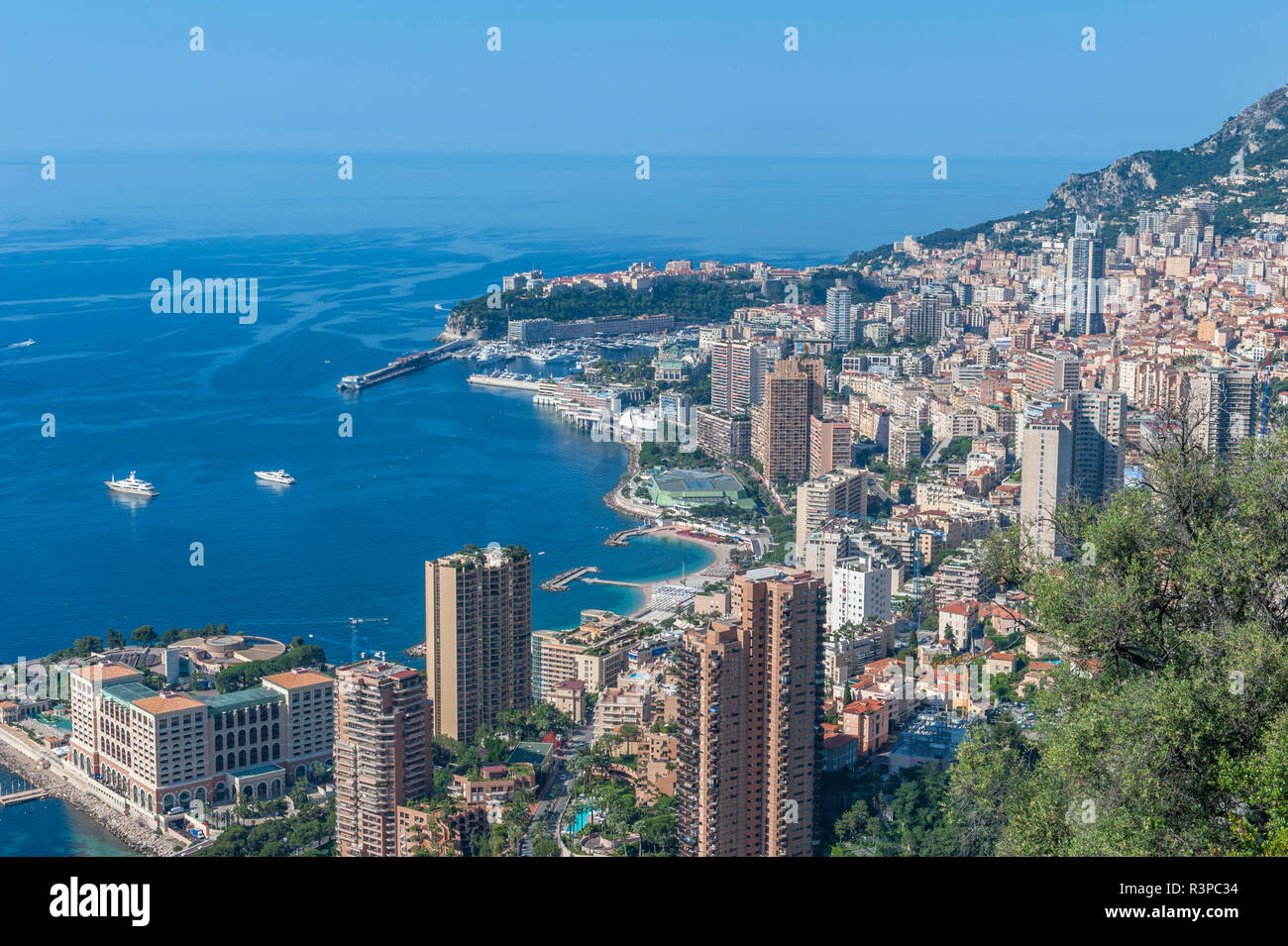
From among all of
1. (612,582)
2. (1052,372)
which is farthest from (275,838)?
(1052,372)

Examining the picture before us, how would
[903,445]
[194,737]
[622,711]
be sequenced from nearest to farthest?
[194,737], [622,711], [903,445]

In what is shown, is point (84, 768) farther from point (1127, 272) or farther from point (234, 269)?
point (234, 269)

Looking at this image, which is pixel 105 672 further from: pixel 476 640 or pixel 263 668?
pixel 476 640

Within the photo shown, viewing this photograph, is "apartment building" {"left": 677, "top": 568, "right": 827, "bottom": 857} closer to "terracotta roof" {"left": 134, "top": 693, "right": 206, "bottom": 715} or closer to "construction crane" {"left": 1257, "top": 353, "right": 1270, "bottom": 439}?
"terracotta roof" {"left": 134, "top": 693, "right": 206, "bottom": 715}

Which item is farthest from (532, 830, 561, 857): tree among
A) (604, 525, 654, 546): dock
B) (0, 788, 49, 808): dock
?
(604, 525, 654, 546): dock

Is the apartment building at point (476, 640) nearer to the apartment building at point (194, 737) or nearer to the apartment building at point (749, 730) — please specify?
the apartment building at point (194, 737)
